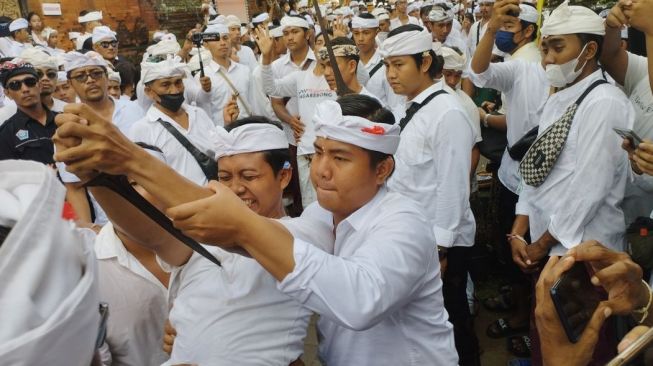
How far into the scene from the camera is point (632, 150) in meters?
2.75

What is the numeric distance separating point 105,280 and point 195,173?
200 cm

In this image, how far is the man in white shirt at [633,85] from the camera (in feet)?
10.6

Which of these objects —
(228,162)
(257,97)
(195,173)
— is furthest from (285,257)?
(257,97)

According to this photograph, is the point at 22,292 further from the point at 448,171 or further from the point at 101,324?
the point at 448,171

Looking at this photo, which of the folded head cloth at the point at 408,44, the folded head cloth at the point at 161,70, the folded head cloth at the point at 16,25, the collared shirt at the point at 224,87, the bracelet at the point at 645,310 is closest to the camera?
the bracelet at the point at 645,310

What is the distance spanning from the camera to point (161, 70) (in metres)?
4.67

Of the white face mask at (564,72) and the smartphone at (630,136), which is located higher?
the white face mask at (564,72)

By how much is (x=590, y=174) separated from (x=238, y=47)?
7.36 metres

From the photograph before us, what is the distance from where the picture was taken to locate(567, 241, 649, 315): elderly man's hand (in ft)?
5.42

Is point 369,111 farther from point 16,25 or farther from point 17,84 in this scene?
point 16,25

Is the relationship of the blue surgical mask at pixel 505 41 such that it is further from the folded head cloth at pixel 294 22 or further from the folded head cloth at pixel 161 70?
the folded head cloth at pixel 161 70

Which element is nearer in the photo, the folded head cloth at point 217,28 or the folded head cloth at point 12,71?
the folded head cloth at point 12,71

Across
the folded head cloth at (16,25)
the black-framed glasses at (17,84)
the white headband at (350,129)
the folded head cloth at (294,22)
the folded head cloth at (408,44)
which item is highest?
the white headband at (350,129)

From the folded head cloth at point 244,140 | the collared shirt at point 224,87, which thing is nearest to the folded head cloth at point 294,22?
the collared shirt at point 224,87
